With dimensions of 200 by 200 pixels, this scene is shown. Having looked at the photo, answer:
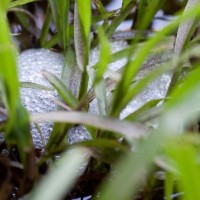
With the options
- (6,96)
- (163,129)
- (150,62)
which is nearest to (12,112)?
(6,96)

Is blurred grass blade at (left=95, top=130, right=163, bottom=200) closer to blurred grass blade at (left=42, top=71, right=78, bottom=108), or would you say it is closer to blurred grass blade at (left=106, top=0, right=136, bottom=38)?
blurred grass blade at (left=42, top=71, right=78, bottom=108)

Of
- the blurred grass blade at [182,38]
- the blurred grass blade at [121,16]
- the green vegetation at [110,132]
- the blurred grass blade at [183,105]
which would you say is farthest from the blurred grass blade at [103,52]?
the blurred grass blade at [121,16]

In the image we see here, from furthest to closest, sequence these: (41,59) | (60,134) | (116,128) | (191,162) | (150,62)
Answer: (41,59) < (150,62) < (60,134) < (116,128) < (191,162)

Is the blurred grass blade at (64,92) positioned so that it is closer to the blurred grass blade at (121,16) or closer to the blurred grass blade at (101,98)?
the blurred grass blade at (101,98)

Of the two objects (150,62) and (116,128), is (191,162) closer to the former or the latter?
(116,128)

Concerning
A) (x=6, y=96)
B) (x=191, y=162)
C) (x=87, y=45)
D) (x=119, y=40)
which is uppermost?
(x=119, y=40)

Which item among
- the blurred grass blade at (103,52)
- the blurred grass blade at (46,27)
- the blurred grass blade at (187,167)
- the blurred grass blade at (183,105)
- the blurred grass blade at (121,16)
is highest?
the blurred grass blade at (46,27)

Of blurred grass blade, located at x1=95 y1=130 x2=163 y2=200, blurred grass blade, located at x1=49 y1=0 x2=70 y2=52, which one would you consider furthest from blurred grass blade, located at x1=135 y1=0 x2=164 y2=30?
blurred grass blade, located at x1=95 y1=130 x2=163 y2=200

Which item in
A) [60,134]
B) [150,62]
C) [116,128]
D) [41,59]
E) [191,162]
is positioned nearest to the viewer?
[191,162]
